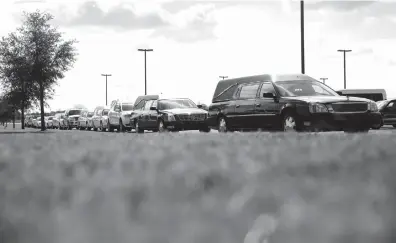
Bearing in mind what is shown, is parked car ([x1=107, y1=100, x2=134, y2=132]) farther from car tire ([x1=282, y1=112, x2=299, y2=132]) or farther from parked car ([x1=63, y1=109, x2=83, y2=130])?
car tire ([x1=282, y1=112, x2=299, y2=132])

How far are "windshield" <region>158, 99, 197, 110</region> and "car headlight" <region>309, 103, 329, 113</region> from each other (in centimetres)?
1092

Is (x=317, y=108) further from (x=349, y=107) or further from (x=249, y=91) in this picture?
(x=249, y=91)

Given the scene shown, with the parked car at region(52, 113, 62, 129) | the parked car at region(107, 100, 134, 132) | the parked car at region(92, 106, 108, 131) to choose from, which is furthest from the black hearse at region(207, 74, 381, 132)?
the parked car at region(52, 113, 62, 129)

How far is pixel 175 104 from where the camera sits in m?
25.7

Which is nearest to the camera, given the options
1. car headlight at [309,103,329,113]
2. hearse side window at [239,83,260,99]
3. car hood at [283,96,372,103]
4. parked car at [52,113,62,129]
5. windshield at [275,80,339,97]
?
car headlight at [309,103,329,113]

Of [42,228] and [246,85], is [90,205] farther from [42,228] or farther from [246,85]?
[246,85]

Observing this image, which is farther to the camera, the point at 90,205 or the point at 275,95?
the point at 275,95

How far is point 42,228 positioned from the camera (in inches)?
115

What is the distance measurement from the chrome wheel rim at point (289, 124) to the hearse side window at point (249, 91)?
1.75 m

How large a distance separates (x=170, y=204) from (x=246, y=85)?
1448cm

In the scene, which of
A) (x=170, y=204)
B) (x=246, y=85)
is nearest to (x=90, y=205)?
(x=170, y=204)

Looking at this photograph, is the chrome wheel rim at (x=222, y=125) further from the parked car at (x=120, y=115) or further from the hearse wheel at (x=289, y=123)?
the parked car at (x=120, y=115)

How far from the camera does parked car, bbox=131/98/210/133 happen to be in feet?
77.4

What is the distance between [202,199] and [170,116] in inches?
795
